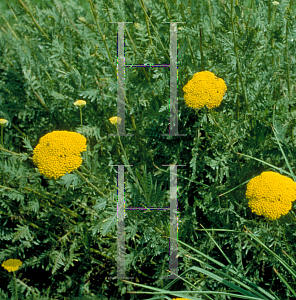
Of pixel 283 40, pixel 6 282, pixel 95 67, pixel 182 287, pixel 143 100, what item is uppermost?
pixel 283 40

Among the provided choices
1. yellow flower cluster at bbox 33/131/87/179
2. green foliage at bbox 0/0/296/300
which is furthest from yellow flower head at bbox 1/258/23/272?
yellow flower cluster at bbox 33/131/87/179

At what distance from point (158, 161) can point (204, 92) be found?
922 mm

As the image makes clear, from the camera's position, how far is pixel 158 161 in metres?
2.61

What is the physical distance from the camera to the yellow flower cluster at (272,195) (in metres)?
1.56

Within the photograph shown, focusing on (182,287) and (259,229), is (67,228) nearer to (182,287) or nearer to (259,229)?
(182,287)

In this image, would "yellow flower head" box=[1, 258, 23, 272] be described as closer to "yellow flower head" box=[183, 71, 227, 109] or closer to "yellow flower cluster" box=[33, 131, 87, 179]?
"yellow flower cluster" box=[33, 131, 87, 179]

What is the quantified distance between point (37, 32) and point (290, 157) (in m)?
2.16

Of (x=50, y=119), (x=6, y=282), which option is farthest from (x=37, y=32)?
(x=6, y=282)

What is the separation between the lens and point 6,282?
264 centimetres

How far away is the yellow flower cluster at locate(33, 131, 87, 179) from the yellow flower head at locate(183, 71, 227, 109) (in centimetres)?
68

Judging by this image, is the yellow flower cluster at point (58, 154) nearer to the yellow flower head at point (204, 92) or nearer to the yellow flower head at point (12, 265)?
the yellow flower head at point (204, 92)

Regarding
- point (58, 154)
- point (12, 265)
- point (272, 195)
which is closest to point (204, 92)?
point (272, 195)

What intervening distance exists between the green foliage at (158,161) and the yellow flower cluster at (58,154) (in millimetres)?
189

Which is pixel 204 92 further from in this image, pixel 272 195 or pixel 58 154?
pixel 58 154
